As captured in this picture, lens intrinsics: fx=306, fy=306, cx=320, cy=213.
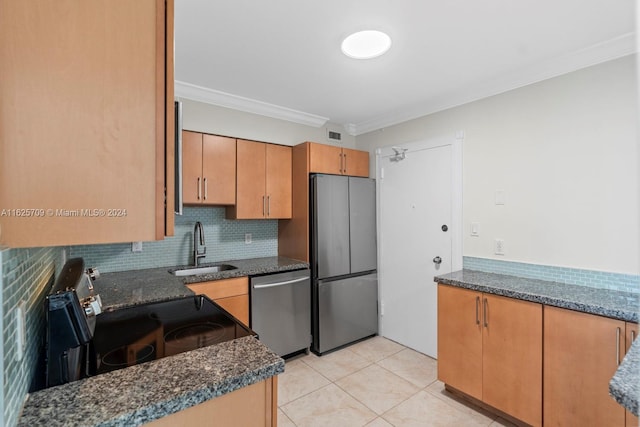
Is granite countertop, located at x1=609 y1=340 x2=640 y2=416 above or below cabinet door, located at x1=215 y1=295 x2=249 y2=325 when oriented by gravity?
above

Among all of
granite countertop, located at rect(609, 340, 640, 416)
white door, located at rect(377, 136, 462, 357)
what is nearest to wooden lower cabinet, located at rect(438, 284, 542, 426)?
white door, located at rect(377, 136, 462, 357)

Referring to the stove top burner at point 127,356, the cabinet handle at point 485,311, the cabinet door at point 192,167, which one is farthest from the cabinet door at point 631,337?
the cabinet door at point 192,167

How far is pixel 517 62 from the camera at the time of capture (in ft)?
7.24

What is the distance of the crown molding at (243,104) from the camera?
269 centimetres

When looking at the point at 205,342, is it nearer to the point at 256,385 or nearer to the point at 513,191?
the point at 256,385

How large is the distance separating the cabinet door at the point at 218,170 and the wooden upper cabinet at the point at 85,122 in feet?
6.61

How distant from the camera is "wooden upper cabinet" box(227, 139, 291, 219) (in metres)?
2.93

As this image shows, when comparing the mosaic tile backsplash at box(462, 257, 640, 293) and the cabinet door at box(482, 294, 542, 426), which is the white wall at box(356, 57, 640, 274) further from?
the cabinet door at box(482, 294, 542, 426)

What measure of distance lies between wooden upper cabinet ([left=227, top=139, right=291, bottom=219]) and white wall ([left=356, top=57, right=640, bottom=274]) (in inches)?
67.9

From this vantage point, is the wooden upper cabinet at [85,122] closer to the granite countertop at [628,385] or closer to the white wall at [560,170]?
the granite countertop at [628,385]

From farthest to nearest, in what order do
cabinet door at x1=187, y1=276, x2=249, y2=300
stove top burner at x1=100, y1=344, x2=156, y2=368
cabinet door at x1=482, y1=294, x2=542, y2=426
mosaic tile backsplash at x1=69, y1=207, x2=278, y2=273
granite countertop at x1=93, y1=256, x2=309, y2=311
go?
mosaic tile backsplash at x1=69, y1=207, x2=278, y2=273, cabinet door at x1=187, y1=276, x2=249, y2=300, cabinet door at x1=482, y1=294, x2=542, y2=426, granite countertop at x1=93, y1=256, x2=309, y2=311, stove top burner at x1=100, y1=344, x2=156, y2=368

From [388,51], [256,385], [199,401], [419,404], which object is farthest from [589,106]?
[199,401]

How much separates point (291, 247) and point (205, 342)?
2069 mm

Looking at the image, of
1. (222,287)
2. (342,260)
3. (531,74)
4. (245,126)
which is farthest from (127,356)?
(531,74)
